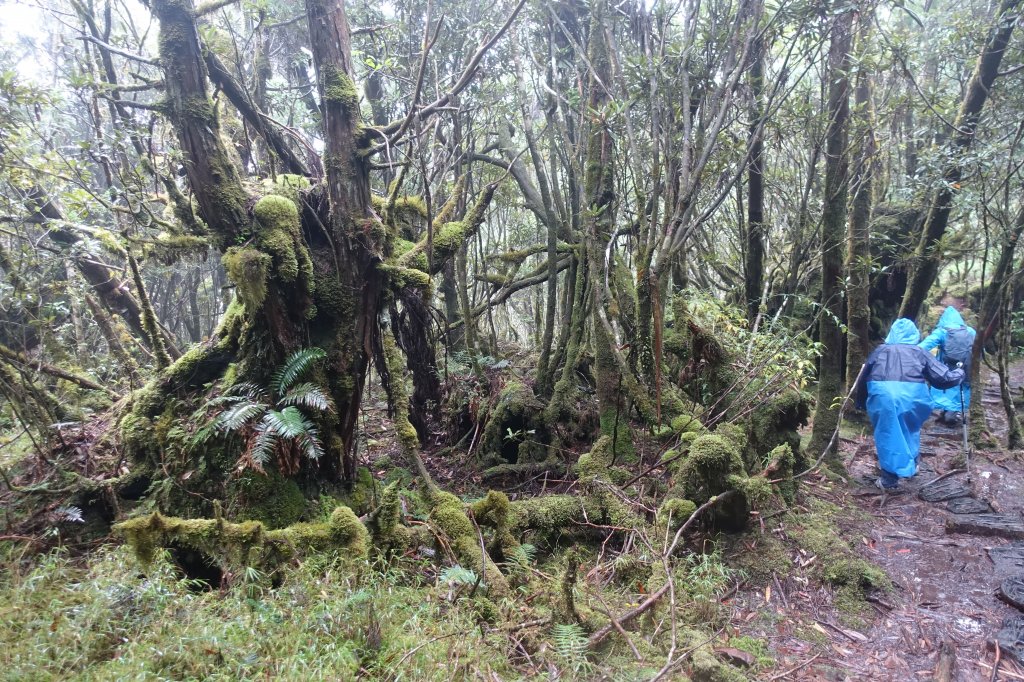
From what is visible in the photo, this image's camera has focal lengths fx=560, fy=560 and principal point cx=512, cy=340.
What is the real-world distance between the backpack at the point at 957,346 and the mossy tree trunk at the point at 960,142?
584mm

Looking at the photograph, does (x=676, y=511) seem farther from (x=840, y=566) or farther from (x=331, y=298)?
(x=331, y=298)

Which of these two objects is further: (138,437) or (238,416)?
(138,437)

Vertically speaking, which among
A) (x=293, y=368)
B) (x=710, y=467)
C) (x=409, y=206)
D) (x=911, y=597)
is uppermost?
(x=409, y=206)

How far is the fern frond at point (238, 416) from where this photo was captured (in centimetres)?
464

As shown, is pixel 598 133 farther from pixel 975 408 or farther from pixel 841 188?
A: pixel 975 408

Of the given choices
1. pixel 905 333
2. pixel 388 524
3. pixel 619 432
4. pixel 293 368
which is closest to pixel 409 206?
pixel 293 368

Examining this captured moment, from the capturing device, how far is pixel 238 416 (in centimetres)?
466

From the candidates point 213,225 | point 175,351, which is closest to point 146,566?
point 213,225

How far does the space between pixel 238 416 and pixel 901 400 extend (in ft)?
23.5

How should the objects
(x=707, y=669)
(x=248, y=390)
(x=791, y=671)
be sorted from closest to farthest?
(x=707, y=669), (x=791, y=671), (x=248, y=390)

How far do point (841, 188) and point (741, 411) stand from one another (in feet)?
9.97

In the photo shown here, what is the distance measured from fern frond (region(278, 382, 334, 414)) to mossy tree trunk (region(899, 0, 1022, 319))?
7.69 meters

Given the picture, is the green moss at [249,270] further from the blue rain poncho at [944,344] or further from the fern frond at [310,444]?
the blue rain poncho at [944,344]

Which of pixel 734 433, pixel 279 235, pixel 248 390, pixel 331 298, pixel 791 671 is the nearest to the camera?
pixel 791 671
